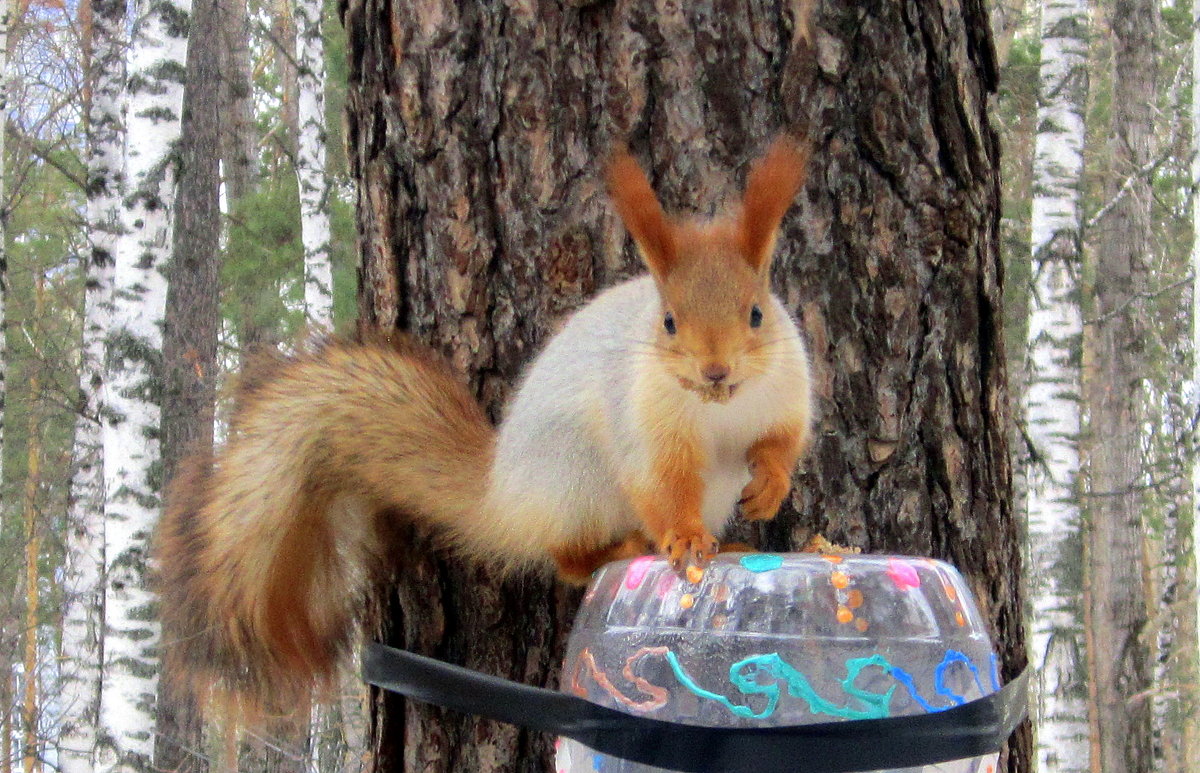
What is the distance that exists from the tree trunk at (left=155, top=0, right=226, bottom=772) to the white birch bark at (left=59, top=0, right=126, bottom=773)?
29 centimetres

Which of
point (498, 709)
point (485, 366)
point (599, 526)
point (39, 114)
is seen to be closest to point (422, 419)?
point (485, 366)

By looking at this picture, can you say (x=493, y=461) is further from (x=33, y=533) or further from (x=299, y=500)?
(x=33, y=533)

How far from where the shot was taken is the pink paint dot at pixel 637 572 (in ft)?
3.68

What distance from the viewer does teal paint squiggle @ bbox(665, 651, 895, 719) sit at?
101 cm

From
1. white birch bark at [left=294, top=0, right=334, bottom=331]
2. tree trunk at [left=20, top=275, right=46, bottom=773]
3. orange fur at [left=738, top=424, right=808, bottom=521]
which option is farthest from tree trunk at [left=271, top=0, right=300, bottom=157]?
orange fur at [left=738, top=424, right=808, bottom=521]

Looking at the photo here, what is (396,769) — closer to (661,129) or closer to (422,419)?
(422,419)

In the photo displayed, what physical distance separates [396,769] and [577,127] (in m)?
0.76

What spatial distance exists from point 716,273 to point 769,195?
9cm

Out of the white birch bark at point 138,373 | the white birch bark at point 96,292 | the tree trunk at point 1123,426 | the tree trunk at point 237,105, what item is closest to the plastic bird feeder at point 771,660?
the white birch bark at point 138,373

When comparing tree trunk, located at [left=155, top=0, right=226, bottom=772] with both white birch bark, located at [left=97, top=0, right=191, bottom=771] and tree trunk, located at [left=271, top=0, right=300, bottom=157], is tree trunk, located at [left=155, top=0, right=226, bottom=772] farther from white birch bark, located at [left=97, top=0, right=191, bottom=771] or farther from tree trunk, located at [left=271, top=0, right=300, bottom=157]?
tree trunk, located at [left=271, top=0, right=300, bottom=157]

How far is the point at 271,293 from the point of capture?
7.24 m

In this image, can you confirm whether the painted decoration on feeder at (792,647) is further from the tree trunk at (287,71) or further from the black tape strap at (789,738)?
the tree trunk at (287,71)

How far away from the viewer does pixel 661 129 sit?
51.3 inches

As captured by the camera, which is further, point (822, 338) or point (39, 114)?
point (39, 114)
